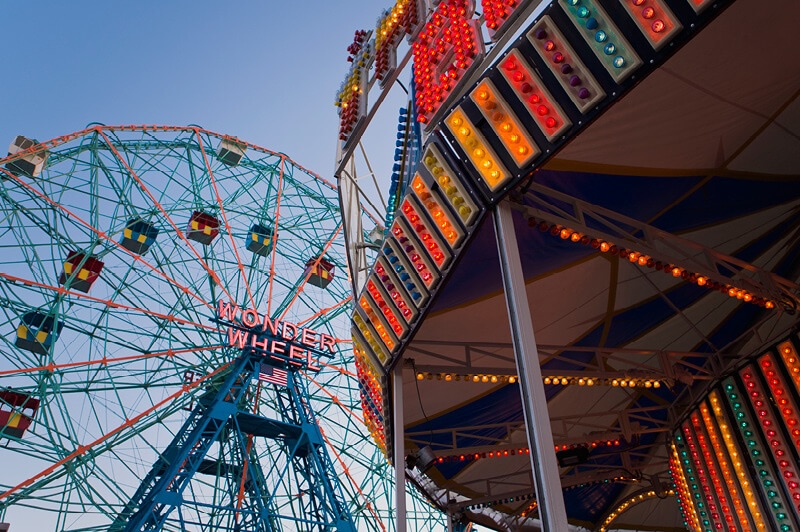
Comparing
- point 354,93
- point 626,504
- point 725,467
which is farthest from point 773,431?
point 626,504

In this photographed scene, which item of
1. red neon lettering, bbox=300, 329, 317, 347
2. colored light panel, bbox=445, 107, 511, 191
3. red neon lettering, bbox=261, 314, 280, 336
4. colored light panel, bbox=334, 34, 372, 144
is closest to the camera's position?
colored light panel, bbox=445, 107, 511, 191

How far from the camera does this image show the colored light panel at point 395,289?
788 centimetres

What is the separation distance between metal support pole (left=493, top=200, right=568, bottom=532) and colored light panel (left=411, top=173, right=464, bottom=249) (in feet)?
1.96

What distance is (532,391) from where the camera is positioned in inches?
206

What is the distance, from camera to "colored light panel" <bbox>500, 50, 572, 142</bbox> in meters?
5.35

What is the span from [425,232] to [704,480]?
254 inches

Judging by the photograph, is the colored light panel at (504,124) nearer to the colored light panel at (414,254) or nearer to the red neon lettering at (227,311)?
the colored light panel at (414,254)

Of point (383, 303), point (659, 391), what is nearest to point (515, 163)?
point (383, 303)

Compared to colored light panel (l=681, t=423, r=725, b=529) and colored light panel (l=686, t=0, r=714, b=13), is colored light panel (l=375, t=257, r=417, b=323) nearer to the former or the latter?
colored light panel (l=686, t=0, r=714, b=13)

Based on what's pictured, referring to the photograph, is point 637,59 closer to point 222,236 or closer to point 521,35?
point 521,35

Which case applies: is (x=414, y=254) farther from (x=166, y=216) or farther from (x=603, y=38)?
(x=166, y=216)

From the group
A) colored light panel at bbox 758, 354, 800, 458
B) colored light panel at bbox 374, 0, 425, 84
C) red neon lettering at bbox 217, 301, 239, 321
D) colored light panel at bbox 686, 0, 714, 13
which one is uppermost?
red neon lettering at bbox 217, 301, 239, 321

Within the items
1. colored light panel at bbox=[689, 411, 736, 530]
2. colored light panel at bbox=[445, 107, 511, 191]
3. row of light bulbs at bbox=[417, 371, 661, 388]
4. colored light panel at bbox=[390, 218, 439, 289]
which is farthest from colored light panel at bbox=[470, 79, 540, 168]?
colored light panel at bbox=[689, 411, 736, 530]

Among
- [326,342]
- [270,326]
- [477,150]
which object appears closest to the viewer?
[477,150]
